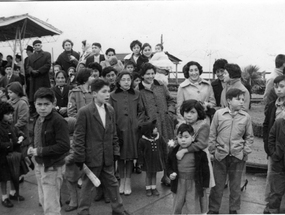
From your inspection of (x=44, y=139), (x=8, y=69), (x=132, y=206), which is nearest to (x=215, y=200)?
(x=132, y=206)

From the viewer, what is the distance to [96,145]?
3.45 m

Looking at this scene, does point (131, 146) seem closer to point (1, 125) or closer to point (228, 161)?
point (228, 161)

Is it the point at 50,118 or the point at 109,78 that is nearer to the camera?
the point at 50,118

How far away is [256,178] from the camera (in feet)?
16.1

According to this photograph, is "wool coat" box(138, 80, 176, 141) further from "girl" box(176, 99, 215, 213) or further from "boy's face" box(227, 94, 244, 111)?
"boy's face" box(227, 94, 244, 111)

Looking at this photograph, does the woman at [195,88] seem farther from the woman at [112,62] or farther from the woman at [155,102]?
the woman at [112,62]

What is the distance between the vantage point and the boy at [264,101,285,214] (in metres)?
3.44

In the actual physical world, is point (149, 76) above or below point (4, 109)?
above

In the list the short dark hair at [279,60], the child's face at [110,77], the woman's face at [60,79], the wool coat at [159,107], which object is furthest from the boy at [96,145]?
the short dark hair at [279,60]

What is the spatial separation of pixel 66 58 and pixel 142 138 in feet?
11.5

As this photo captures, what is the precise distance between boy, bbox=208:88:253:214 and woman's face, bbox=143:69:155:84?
123 centimetres

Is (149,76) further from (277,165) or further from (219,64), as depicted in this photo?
(277,165)

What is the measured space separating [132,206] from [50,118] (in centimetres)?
153

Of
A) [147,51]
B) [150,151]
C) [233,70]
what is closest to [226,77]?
[233,70]
